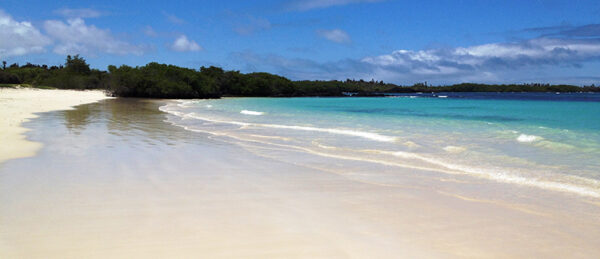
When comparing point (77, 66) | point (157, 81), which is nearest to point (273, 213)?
point (157, 81)

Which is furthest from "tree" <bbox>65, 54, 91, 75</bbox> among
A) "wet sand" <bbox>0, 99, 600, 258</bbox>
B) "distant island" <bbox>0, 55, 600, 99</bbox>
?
"wet sand" <bbox>0, 99, 600, 258</bbox>

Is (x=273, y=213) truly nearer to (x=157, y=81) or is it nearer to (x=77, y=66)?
(x=157, y=81)

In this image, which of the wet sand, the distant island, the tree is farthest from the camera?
the tree

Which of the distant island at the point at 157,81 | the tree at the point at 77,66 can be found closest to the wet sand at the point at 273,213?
the distant island at the point at 157,81

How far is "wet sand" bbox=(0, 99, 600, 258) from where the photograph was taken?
11.8ft

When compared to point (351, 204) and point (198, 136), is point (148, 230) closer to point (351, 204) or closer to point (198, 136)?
point (351, 204)

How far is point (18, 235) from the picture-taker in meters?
3.71

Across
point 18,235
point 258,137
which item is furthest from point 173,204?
point 258,137

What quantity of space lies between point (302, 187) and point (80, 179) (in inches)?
131

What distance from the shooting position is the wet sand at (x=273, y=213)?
3600mm

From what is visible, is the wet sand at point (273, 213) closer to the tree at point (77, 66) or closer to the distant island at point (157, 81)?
the distant island at point (157, 81)

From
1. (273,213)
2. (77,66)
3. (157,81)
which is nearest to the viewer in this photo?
(273,213)

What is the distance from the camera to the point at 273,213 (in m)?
4.60

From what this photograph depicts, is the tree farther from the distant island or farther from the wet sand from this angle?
the wet sand
